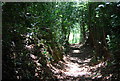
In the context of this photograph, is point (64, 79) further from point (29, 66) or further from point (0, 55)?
point (0, 55)

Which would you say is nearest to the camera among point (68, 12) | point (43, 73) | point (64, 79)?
point (43, 73)

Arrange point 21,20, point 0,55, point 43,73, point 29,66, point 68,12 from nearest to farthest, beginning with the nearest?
point 0,55 < point 21,20 < point 29,66 < point 43,73 < point 68,12

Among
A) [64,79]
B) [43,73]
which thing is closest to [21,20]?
[43,73]

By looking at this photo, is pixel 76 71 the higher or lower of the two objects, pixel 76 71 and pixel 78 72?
the lower

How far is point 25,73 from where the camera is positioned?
5598mm

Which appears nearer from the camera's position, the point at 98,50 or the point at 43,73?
the point at 43,73

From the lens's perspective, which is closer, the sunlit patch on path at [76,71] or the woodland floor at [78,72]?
the woodland floor at [78,72]

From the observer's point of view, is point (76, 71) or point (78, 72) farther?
point (76, 71)

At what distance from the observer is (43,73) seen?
733 cm

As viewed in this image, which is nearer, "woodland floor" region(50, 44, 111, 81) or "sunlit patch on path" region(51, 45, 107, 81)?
"woodland floor" region(50, 44, 111, 81)

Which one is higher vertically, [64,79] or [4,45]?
[4,45]

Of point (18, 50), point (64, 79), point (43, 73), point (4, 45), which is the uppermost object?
point (4, 45)

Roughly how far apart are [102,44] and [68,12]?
27.1ft

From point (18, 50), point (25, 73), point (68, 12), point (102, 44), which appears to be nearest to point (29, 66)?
point (25, 73)
